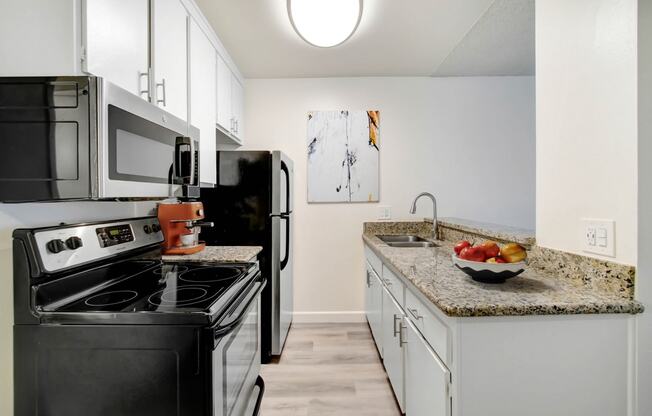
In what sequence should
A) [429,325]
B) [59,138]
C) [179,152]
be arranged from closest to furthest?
[59,138] < [429,325] < [179,152]

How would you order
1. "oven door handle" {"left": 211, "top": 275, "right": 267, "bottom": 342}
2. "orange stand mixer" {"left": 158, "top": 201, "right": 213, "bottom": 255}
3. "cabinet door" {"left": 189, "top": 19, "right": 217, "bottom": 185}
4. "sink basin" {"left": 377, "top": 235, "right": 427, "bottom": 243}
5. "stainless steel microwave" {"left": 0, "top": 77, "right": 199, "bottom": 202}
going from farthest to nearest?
"sink basin" {"left": 377, "top": 235, "right": 427, "bottom": 243} → "cabinet door" {"left": 189, "top": 19, "right": 217, "bottom": 185} → "orange stand mixer" {"left": 158, "top": 201, "right": 213, "bottom": 255} → "oven door handle" {"left": 211, "top": 275, "right": 267, "bottom": 342} → "stainless steel microwave" {"left": 0, "top": 77, "right": 199, "bottom": 202}

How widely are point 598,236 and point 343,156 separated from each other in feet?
7.27

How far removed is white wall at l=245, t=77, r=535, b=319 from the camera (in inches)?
123

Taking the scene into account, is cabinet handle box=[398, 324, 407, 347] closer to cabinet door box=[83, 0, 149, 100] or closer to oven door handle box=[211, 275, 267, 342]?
oven door handle box=[211, 275, 267, 342]

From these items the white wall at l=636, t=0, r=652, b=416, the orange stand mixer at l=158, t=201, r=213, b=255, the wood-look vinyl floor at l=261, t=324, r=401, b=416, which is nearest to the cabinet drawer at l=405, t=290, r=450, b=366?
the white wall at l=636, t=0, r=652, b=416

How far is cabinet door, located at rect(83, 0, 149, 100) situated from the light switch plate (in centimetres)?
176

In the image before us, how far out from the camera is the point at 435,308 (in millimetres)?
1119

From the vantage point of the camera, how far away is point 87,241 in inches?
46.4

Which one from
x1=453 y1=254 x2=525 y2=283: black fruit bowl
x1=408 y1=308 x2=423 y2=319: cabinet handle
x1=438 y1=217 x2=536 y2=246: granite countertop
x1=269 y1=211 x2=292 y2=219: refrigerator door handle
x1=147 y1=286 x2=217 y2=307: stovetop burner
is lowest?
x1=408 y1=308 x2=423 y2=319: cabinet handle

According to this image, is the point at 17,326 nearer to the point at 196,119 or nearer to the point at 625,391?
the point at 196,119

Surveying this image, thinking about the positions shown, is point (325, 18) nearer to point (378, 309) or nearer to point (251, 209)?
point (251, 209)

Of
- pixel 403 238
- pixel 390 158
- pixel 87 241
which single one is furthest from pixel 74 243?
pixel 390 158

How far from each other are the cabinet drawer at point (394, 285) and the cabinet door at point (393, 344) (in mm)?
41

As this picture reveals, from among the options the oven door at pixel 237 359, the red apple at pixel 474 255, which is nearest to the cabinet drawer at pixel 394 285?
the red apple at pixel 474 255
